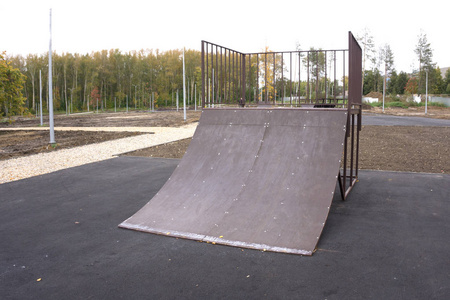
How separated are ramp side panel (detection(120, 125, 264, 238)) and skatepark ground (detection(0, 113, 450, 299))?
11.9 inches

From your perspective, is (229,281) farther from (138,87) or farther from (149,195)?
(138,87)

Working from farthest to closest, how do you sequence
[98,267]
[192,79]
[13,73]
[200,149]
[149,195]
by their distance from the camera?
1. [192,79]
2. [13,73]
3. [149,195]
4. [200,149]
5. [98,267]

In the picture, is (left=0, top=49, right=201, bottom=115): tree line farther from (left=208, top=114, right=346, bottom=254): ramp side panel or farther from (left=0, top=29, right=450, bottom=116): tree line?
(left=208, top=114, right=346, bottom=254): ramp side panel

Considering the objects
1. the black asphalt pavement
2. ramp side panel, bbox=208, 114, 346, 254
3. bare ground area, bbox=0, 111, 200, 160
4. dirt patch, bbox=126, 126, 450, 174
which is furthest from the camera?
the black asphalt pavement

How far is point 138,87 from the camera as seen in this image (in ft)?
224

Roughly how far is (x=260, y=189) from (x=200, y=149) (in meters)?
1.25

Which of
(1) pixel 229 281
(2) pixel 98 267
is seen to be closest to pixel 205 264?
(1) pixel 229 281

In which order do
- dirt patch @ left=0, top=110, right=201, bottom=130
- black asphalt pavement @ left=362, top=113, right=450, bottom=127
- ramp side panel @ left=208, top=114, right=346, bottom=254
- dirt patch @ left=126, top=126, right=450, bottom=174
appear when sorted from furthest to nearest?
dirt patch @ left=0, top=110, right=201, bottom=130 → black asphalt pavement @ left=362, top=113, right=450, bottom=127 → dirt patch @ left=126, top=126, right=450, bottom=174 → ramp side panel @ left=208, top=114, right=346, bottom=254

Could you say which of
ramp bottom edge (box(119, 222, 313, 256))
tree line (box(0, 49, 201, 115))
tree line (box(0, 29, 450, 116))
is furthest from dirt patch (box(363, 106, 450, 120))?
tree line (box(0, 49, 201, 115))

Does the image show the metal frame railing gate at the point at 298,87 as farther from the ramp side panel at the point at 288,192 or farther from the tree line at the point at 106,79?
the tree line at the point at 106,79

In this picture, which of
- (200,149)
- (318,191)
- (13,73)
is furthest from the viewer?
(13,73)

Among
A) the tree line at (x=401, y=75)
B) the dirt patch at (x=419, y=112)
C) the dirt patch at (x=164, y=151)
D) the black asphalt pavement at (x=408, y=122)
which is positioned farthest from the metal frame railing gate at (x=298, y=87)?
the tree line at (x=401, y=75)

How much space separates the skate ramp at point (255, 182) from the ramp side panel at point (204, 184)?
0.01m

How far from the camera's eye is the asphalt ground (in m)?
2.76
